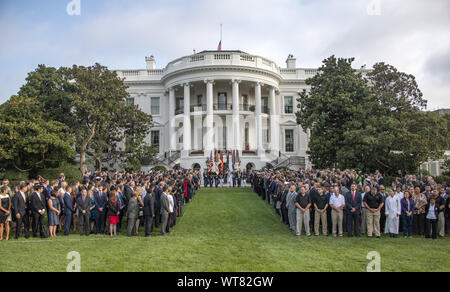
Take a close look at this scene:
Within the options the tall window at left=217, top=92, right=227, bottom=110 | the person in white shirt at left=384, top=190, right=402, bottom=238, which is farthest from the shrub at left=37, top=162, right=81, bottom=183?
the person in white shirt at left=384, top=190, right=402, bottom=238

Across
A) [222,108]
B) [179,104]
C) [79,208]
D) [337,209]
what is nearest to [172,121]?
[179,104]

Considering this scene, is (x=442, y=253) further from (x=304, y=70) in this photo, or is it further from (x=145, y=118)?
(x=304, y=70)

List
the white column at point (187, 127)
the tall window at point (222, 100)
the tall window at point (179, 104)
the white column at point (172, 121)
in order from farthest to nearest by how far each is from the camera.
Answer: the tall window at point (179, 104), the tall window at point (222, 100), the white column at point (172, 121), the white column at point (187, 127)

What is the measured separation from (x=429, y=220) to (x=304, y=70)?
1314 inches

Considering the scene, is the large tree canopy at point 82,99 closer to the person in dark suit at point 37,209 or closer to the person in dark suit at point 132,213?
the person in dark suit at point 37,209

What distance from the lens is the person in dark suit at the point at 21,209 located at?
34.4 feet

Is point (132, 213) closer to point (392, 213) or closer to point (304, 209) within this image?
point (304, 209)

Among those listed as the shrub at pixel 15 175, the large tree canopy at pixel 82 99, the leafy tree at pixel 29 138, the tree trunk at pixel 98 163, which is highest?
the large tree canopy at pixel 82 99

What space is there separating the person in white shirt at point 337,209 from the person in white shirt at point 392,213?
1597 mm

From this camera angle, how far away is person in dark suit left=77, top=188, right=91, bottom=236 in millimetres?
11109

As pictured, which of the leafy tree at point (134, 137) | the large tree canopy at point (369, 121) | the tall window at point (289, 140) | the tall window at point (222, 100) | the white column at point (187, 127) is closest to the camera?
the large tree canopy at point (369, 121)

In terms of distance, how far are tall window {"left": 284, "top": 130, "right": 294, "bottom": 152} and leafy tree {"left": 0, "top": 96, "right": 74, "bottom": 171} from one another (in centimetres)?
2573

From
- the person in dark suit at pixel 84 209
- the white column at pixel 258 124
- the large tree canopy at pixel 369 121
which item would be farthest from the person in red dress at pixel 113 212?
the white column at pixel 258 124
